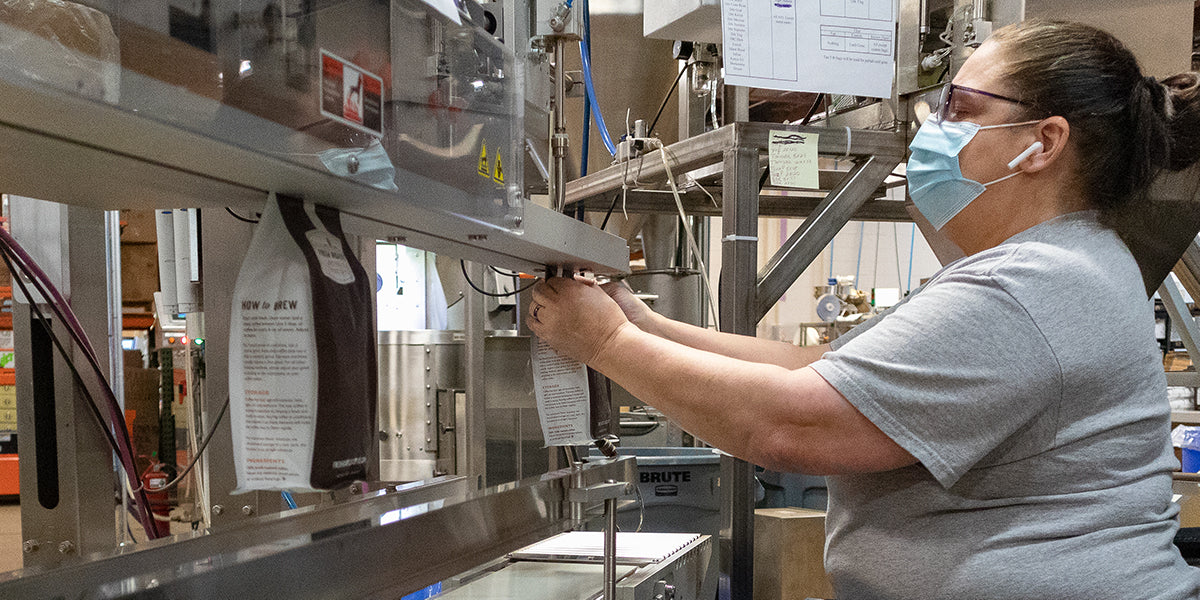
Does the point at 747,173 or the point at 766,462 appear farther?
the point at 747,173

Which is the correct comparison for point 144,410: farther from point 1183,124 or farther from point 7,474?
point 1183,124

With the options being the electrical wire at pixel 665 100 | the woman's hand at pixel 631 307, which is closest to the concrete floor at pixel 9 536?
the electrical wire at pixel 665 100

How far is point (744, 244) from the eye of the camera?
6.78 ft

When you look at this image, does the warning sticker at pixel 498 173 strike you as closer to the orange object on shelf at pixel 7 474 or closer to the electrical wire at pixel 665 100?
the electrical wire at pixel 665 100

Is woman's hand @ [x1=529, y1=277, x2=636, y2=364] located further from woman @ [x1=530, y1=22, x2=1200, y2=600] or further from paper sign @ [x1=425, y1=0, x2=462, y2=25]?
paper sign @ [x1=425, y1=0, x2=462, y2=25]

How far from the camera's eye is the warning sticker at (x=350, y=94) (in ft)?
2.00

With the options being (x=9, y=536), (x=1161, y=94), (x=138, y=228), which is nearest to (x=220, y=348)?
(x=1161, y=94)

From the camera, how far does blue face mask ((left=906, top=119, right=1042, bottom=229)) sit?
1.29 metres

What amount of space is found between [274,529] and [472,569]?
0.40 metres

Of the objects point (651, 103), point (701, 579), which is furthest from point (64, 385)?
point (651, 103)

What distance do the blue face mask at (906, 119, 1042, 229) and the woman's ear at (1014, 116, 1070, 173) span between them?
5cm

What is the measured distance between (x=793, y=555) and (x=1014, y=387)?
209cm

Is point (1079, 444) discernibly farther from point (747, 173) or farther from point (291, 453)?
point (747, 173)

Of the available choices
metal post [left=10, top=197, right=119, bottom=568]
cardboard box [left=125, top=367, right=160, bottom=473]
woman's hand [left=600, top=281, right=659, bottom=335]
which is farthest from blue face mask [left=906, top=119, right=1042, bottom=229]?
cardboard box [left=125, top=367, right=160, bottom=473]
